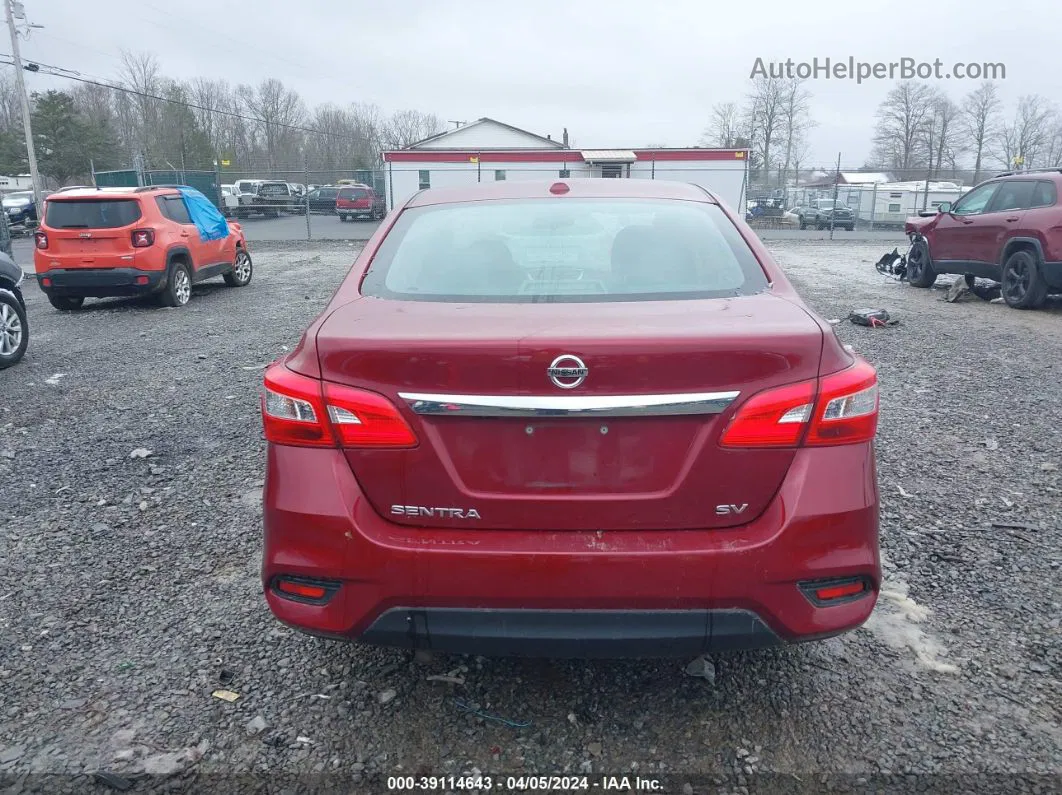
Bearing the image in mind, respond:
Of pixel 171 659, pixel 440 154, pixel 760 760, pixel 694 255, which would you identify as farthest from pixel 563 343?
pixel 440 154

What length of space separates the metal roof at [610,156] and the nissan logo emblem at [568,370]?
118 ft

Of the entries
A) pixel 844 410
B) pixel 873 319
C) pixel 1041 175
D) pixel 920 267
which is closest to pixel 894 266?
pixel 920 267

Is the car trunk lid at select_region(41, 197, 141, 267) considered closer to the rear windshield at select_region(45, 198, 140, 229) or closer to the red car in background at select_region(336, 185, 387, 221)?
the rear windshield at select_region(45, 198, 140, 229)

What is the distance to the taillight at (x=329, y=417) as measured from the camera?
213 centimetres

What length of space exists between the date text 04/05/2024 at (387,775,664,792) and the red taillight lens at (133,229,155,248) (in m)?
10.6

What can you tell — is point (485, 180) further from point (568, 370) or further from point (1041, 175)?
point (568, 370)

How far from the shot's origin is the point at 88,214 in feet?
36.3

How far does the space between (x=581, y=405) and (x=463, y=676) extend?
126 cm

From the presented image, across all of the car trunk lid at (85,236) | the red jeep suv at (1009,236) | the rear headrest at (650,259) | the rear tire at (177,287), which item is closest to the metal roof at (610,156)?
the red jeep suv at (1009,236)

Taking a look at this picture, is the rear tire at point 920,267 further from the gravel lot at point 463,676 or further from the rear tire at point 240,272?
the rear tire at point 240,272

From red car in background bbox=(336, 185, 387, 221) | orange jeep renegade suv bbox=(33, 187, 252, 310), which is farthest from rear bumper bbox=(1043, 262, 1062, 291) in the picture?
red car in background bbox=(336, 185, 387, 221)

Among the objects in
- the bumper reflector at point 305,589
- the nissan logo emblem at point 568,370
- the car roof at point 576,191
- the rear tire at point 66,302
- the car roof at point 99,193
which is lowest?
the rear tire at point 66,302

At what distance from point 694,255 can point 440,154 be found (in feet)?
112

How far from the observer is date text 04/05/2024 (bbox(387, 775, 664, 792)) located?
7.47ft
